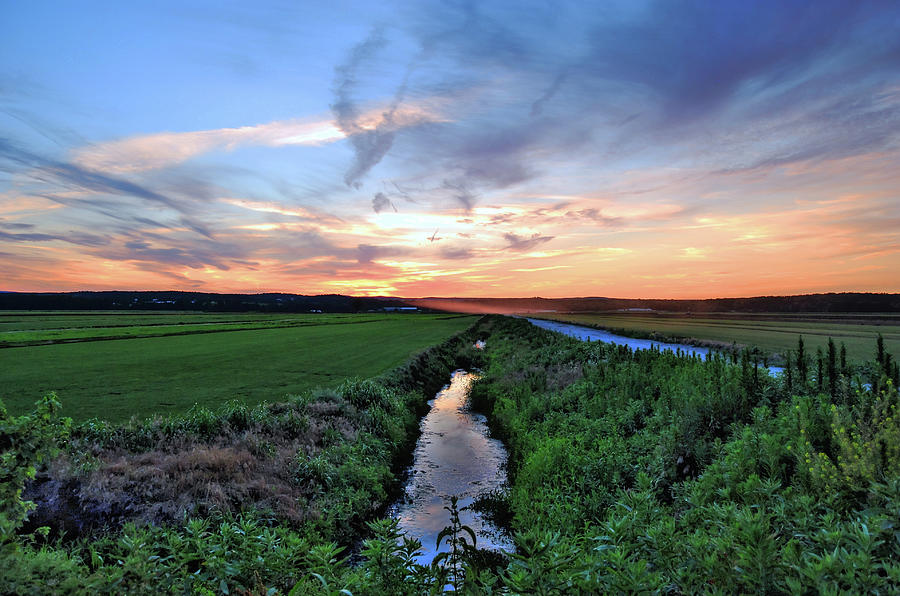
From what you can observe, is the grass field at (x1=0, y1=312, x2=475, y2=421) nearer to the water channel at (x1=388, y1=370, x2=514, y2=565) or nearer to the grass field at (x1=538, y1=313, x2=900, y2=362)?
the water channel at (x1=388, y1=370, x2=514, y2=565)

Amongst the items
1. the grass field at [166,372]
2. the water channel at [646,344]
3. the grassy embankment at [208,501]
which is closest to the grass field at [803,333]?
the water channel at [646,344]

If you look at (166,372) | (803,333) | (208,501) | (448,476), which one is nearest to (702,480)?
(448,476)

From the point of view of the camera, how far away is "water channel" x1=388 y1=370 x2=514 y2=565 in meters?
11.1

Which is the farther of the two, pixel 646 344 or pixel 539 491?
pixel 646 344

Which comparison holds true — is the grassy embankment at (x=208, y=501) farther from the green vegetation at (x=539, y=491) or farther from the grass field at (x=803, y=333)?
the grass field at (x=803, y=333)

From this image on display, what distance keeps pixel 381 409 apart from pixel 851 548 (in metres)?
16.1

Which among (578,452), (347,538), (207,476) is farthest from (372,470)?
(578,452)

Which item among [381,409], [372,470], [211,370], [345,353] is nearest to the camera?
[372,470]

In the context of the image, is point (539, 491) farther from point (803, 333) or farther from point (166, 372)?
point (803, 333)

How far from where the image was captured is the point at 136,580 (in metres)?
4.18

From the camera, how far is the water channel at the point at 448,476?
1105 cm

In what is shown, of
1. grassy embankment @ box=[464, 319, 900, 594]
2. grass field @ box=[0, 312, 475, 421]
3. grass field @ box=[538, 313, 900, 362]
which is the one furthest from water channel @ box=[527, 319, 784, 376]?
grass field @ box=[0, 312, 475, 421]

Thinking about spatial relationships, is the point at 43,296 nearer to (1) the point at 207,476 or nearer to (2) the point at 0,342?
(2) the point at 0,342

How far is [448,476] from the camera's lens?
14.6 meters
